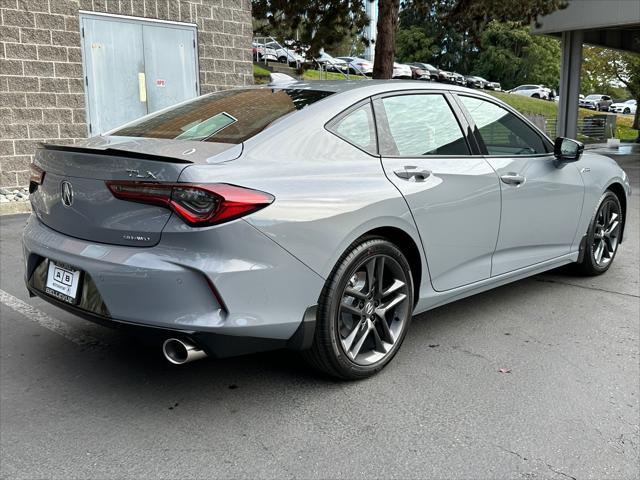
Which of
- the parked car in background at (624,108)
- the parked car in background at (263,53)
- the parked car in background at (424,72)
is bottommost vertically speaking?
the parked car in background at (624,108)

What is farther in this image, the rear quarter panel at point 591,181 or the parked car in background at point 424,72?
the parked car in background at point 424,72

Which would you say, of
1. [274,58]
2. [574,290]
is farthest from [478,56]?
[574,290]

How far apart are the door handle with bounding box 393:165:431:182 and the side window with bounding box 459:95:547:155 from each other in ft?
2.64

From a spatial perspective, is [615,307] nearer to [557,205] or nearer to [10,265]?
[557,205]

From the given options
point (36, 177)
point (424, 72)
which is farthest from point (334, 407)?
point (424, 72)

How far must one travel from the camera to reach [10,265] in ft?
19.4

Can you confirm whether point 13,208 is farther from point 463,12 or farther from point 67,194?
point 463,12

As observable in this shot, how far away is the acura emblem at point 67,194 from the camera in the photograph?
10.1ft

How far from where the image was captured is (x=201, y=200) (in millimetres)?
2742

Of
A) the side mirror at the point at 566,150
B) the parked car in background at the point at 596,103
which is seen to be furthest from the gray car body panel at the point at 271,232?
the parked car in background at the point at 596,103

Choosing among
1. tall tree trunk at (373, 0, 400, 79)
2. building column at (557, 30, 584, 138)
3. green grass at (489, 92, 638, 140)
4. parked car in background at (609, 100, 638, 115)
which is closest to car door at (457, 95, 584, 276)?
tall tree trunk at (373, 0, 400, 79)

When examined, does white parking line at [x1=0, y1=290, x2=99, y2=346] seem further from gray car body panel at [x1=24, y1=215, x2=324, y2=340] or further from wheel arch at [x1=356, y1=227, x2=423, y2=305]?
wheel arch at [x1=356, y1=227, x2=423, y2=305]

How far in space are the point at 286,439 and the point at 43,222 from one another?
169cm

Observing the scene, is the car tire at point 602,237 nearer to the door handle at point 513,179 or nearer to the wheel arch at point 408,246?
the door handle at point 513,179
